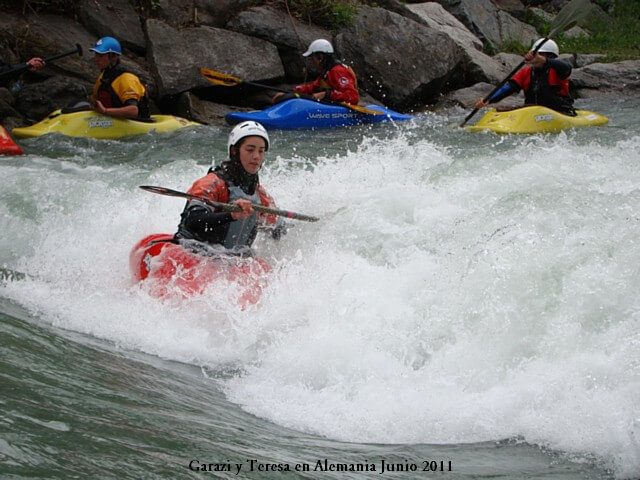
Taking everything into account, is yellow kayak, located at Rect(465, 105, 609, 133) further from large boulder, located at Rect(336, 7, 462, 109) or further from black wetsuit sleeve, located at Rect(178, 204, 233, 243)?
black wetsuit sleeve, located at Rect(178, 204, 233, 243)

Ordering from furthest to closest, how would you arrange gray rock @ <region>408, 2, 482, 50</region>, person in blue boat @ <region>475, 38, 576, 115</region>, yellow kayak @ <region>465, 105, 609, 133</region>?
gray rock @ <region>408, 2, 482, 50</region> < person in blue boat @ <region>475, 38, 576, 115</region> < yellow kayak @ <region>465, 105, 609, 133</region>

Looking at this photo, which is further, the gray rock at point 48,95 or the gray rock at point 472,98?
the gray rock at point 472,98

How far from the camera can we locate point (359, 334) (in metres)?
4.06

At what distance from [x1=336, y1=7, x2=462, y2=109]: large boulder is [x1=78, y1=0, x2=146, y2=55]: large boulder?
311 centimetres

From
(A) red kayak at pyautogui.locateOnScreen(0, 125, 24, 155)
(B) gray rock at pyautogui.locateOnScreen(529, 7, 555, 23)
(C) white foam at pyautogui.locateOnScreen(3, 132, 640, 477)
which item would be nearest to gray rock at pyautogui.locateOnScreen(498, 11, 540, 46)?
(B) gray rock at pyautogui.locateOnScreen(529, 7, 555, 23)

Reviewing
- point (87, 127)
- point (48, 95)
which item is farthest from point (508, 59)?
point (87, 127)

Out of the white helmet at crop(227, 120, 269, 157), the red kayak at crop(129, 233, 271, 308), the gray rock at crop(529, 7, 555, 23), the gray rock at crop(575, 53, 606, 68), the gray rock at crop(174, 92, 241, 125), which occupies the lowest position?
the gray rock at crop(174, 92, 241, 125)

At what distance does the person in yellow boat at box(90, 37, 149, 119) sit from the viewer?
10023 mm

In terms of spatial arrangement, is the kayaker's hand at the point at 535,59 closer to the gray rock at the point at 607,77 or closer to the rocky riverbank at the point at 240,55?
the rocky riverbank at the point at 240,55

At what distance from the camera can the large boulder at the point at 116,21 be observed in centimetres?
1227

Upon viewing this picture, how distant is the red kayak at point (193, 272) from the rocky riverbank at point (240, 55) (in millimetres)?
6721

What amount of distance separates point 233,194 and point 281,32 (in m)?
8.55

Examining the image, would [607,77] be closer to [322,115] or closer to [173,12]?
[322,115]

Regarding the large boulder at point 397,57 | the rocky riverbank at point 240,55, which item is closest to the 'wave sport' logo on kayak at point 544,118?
the rocky riverbank at point 240,55
